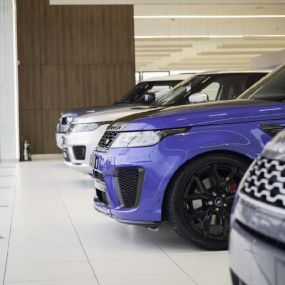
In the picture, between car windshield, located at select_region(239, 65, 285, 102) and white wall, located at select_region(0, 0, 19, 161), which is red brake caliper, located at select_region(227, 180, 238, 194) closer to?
car windshield, located at select_region(239, 65, 285, 102)

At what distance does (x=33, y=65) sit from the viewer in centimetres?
1563

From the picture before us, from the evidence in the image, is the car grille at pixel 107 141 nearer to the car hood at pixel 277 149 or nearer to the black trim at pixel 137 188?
the black trim at pixel 137 188

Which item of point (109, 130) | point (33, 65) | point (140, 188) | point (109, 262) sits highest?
point (33, 65)

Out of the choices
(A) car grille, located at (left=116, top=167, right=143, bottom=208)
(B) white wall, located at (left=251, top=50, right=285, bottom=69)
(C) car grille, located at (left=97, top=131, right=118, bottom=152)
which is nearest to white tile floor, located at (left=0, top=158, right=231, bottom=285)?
(A) car grille, located at (left=116, top=167, right=143, bottom=208)

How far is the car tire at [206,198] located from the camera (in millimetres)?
4125

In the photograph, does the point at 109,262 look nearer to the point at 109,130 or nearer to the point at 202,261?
the point at 202,261

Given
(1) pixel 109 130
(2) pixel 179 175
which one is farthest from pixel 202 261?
(1) pixel 109 130

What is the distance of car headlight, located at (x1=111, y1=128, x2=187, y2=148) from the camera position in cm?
414

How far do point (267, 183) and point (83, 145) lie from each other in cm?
615

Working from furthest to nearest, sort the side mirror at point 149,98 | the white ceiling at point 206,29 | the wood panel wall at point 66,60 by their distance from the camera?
the white ceiling at point 206,29 < the wood panel wall at point 66,60 < the side mirror at point 149,98

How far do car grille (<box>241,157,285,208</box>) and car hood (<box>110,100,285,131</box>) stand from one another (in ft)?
6.44

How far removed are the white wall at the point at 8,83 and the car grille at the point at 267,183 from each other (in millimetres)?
13125

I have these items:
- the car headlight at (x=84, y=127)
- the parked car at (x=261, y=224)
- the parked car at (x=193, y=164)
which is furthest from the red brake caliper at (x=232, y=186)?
the car headlight at (x=84, y=127)

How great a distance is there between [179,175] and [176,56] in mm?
26696
